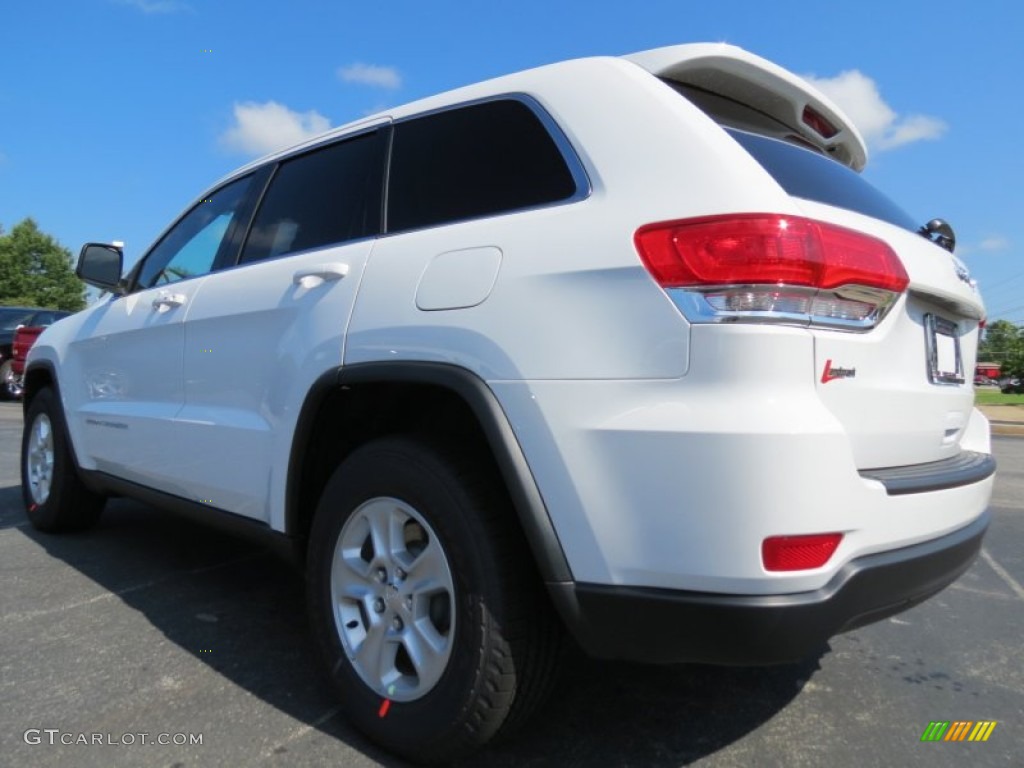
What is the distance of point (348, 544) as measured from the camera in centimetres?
227

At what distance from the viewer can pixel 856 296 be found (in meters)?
1.77

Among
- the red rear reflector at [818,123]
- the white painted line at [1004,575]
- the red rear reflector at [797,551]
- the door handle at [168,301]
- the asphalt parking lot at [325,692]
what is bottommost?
the white painted line at [1004,575]

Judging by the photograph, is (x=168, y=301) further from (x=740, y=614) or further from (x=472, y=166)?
(x=740, y=614)

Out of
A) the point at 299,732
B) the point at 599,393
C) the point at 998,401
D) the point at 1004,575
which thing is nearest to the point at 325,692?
the point at 299,732

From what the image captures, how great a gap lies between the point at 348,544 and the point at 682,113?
1503 millimetres

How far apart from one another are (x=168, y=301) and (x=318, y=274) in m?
1.18

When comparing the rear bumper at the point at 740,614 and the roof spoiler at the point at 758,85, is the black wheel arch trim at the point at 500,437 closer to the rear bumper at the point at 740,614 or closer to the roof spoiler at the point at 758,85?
the rear bumper at the point at 740,614

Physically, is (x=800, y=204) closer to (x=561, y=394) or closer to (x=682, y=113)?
(x=682, y=113)

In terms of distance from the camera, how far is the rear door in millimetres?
2447

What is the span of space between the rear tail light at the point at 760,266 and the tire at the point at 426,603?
28.5 inches

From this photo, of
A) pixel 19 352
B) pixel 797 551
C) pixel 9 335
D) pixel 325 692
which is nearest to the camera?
pixel 797 551

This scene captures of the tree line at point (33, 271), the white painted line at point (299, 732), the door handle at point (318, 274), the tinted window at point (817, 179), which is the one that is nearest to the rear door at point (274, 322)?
the door handle at point (318, 274)

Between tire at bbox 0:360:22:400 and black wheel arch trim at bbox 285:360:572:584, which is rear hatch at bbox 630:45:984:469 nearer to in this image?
black wheel arch trim at bbox 285:360:572:584

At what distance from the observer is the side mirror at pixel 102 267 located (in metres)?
3.89
